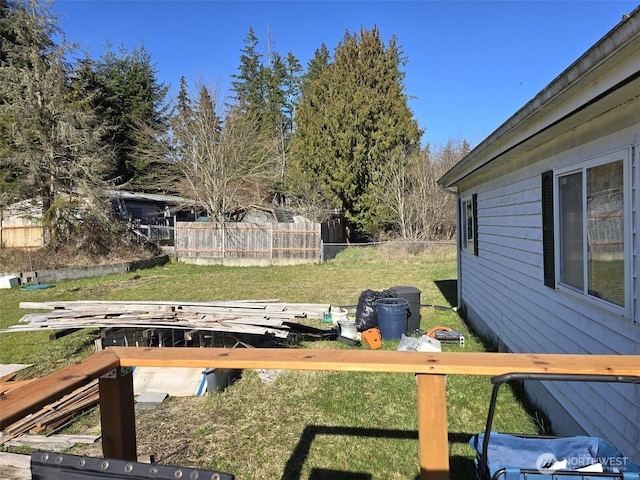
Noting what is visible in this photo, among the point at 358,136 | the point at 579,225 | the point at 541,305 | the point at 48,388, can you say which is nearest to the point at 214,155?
the point at 358,136

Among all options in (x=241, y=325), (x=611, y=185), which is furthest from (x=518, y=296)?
(x=241, y=325)

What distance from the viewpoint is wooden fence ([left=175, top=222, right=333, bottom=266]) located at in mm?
18297

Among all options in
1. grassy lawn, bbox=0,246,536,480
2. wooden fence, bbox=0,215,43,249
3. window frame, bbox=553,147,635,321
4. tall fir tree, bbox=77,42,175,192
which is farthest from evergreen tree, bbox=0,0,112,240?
window frame, bbox=553,147,635,321

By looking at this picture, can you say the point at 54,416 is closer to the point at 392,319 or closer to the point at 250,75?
the point at 392,319

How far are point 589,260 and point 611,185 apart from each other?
64 cm

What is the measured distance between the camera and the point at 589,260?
3244 millimetres

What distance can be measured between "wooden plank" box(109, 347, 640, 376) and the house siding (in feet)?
4.46

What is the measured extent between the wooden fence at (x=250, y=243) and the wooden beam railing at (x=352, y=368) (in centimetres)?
1645

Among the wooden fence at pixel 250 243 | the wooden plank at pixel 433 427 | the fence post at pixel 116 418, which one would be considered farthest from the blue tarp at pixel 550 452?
the wooden fence at pixel 250 243

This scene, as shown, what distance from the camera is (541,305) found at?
172 inches

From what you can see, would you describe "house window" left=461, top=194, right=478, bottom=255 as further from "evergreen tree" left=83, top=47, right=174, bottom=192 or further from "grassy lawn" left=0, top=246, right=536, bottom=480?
"evergreen tree" left=83, top=47, right=174, bottom=192

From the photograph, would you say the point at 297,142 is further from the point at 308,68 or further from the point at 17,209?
the point at 17,209

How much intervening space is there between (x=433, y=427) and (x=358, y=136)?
73.6 ft

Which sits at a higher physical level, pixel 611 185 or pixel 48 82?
pixel 48 82
